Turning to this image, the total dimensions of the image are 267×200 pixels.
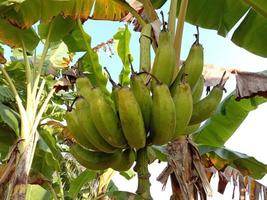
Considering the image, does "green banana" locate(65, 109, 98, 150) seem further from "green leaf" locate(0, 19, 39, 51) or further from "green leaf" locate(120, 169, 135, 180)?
"green leaf" locate(120, 169, 135, 180)

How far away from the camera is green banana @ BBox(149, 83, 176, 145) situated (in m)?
1.19

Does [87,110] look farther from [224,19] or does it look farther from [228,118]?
[228,118]

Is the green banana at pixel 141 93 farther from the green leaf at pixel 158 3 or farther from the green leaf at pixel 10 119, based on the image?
the green leaf at pixel 10 119

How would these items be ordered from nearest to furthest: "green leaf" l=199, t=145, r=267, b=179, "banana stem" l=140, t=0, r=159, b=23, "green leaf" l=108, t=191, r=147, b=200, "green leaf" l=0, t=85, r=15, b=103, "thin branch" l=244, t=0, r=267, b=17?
1. "green leaf" l=108, t=191, r=147, b=200
2. "banana stem" l=140, t=0, r=159, b=23
3. "thin branch" l=244, t=0, r=267, b=17
4. "green leaf" l=199, t=145, r=267, b=179
5. "green leaf" l=0, t=85, r=15, b=103

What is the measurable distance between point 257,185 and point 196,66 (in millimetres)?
1469

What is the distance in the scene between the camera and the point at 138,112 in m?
1.17

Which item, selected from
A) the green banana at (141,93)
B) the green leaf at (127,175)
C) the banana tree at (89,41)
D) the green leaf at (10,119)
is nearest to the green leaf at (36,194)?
the banana tree at (89,41)

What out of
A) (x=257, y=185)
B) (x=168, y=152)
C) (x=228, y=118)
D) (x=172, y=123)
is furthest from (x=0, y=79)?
(x=172, y=123)

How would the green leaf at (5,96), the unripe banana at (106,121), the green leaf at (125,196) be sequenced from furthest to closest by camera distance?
the green leaf at (5,96), the unripe banana at (106,121), the green leaf at (125,196)

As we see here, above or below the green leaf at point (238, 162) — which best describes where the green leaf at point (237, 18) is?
above

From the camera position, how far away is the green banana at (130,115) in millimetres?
1161

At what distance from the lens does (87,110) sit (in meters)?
1.31

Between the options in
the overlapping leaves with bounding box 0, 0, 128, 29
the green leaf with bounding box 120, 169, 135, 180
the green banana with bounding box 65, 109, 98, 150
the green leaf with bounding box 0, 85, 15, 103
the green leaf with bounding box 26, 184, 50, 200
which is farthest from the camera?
the green leaf with bounding box 120, 169, 135, 180

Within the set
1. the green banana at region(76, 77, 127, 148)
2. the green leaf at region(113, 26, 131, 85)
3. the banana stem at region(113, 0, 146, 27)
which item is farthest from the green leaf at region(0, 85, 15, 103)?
the green banana at region(76, 77, 127, 148)
